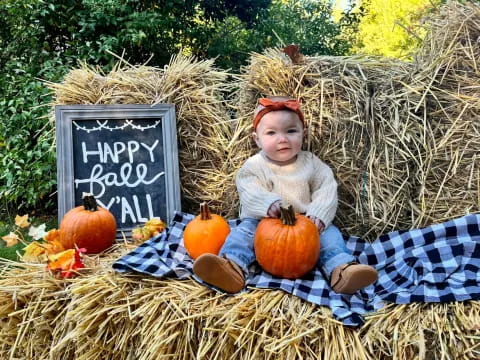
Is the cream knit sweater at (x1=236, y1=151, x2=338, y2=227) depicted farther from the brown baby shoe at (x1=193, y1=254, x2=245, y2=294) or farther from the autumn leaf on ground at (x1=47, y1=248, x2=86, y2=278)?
the autumn leaf on ground at (x1=47, y1=248, x2=86, y2=278)

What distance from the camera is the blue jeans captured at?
1738 millimetres

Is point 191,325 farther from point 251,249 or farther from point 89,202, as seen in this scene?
point 89,202

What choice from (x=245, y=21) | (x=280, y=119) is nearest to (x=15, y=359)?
(x=280, y=119)

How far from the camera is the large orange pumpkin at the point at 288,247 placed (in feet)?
5.44

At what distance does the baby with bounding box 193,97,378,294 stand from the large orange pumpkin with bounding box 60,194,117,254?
649 millimetres

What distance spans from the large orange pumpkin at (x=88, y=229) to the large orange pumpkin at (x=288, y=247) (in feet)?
2.65

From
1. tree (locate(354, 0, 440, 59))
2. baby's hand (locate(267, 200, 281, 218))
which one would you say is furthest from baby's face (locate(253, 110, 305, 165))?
tree (locate(354, 0, 440, 59))

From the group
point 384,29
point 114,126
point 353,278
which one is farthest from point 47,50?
point 384,29

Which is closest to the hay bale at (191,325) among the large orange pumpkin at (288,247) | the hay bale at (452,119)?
the large orange pumpkin at (288,247)

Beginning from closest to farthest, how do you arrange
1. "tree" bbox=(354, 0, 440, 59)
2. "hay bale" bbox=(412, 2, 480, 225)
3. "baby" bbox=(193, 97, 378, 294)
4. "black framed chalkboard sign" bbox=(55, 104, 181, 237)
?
"baby" bbox=(193, 97, 378, 294), "hay bale" bbox=(412, 2, 480, 225), "black framed chalkboard sign" bbox=(55, 104, 181, 237), "tree" bbox=(354, 0, 440, 59)

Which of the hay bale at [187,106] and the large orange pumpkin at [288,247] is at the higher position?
the hay bale at [187,106]

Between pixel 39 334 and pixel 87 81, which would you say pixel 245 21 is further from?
pixel 39 334

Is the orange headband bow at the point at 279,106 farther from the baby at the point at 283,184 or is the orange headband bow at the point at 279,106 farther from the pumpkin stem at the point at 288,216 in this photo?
the pumpkin stem at the point at 288,216

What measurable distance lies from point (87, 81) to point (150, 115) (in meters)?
0.45
